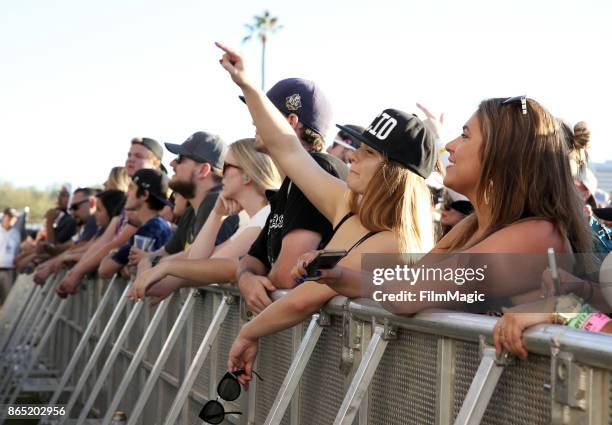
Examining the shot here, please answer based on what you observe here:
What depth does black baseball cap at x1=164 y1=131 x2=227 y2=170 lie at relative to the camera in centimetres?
890

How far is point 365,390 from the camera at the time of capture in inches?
151

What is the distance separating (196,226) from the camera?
8469mm

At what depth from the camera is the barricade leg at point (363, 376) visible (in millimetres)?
3816

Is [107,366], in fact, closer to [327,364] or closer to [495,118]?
[327,364]

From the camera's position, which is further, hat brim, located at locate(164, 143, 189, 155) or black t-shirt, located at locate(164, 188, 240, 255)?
hat brim, located at locate(164, 143, 189, 155)

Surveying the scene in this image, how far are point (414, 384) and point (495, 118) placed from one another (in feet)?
2.99

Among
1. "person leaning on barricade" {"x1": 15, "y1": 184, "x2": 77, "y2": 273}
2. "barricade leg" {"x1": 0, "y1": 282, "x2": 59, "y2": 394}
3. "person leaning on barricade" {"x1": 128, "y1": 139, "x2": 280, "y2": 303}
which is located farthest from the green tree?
"person leaning on barricade" {"x1": 128, "y1": 139, "x2": 280, "y2": 303}

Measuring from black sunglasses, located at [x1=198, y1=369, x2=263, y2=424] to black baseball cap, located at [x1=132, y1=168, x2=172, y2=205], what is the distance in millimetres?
5879

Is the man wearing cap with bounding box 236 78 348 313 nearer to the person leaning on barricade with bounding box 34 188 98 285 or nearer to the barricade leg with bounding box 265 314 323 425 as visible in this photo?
the barricade leg with bounding box 265 314 323 425

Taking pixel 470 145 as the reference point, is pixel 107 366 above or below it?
below

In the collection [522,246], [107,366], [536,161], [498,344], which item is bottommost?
[107,366]

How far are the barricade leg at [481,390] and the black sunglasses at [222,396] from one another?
1875 millimetres

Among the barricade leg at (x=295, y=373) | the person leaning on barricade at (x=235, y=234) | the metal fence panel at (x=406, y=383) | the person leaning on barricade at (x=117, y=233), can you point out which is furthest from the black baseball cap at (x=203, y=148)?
the metal fence panel at (x=406, y=383)

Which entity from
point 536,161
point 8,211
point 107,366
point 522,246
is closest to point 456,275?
point 522,246
